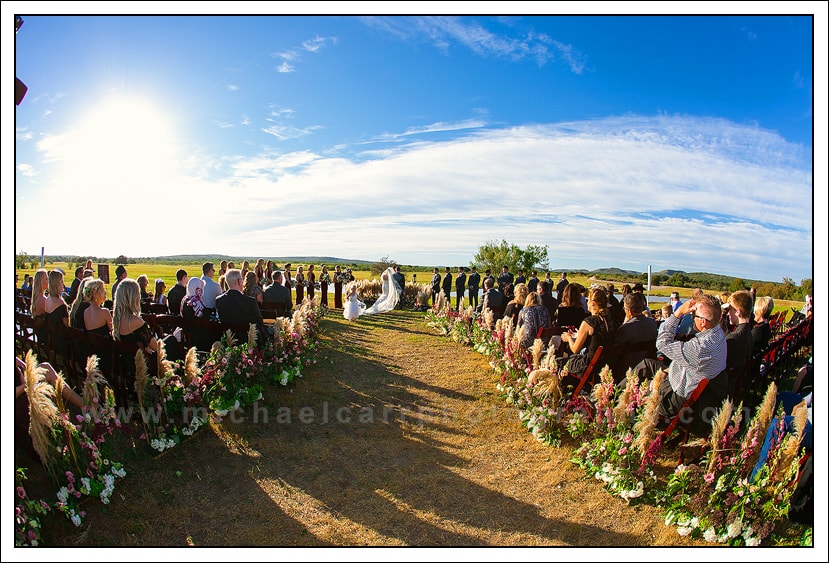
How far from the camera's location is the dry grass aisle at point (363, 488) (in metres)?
4.34

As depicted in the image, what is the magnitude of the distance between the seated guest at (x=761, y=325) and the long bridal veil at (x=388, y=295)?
47.9 feet

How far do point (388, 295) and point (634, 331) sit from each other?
16485mm

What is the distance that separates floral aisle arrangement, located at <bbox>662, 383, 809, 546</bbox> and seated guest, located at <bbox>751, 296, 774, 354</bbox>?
4.61 m

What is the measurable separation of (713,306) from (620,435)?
1.68 m

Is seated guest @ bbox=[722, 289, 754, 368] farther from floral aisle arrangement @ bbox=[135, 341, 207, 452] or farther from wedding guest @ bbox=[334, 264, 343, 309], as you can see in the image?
wedding guest @ bbox=[334, 264, 343, 309]

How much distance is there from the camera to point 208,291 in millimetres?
9547

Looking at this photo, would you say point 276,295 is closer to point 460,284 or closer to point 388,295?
point 388,295

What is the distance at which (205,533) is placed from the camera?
14.2 feet

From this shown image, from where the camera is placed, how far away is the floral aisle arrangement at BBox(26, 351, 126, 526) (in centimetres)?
399

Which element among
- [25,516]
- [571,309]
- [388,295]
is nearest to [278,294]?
[571,309]

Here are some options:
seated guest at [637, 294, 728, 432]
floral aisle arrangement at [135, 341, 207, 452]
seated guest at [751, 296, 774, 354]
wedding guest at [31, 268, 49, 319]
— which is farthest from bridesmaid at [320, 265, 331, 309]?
seated guest at [637, 294, 728, 432]

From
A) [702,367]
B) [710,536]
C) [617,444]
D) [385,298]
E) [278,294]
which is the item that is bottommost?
[710,536]

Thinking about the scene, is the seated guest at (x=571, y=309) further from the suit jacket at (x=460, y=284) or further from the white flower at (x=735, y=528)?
the suit jacket at (x=460, y=284)

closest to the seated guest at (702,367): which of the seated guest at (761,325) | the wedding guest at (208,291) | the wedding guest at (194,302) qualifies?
the seated guest at (761,325)
